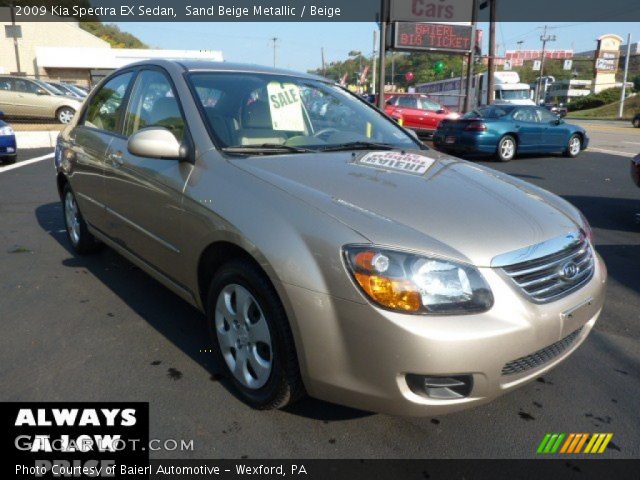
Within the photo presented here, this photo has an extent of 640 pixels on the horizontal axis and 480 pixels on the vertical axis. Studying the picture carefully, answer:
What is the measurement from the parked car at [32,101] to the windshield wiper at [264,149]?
1577 centimetres

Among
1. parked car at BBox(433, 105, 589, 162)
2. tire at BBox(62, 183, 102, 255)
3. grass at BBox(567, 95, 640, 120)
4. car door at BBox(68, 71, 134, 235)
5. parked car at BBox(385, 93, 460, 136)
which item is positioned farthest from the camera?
grass at BBox(567, 95, 640, 120)

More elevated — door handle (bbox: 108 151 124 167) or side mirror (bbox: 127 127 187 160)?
side mirror (bbox: 127 127 187 160)

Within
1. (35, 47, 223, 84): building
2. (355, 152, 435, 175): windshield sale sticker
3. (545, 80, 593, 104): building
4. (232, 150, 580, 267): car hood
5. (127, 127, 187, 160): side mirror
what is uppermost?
(35, 47, 223, 84): building

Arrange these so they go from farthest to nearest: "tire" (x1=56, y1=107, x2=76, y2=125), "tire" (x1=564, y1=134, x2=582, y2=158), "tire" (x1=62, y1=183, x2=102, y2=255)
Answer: "tire" (x1=56, y1=107, x2=76, y2=125), "tire" (x1=564, y1=134, x2=582, y2=158), "tire" (x1=62, y1=183, x2=102, y2=255)

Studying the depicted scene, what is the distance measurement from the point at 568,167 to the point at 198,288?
34.9 feet

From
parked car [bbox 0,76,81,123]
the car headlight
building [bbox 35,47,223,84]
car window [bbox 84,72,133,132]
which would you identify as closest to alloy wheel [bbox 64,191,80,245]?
car window [bbox 84,72,133,132]

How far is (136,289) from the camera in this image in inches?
149

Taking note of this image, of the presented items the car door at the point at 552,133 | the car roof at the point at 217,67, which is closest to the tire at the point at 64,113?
the car door at the point at 552,133

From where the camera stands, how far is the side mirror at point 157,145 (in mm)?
2619

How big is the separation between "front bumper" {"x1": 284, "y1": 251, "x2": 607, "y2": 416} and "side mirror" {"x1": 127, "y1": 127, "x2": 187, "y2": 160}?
1.07 m

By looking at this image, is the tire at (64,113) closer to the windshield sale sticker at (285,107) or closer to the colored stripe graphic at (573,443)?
the windshield sale sticker at (285,107)

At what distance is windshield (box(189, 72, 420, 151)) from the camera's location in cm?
288

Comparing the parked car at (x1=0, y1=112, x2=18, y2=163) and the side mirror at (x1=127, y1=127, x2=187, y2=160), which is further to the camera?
the parked car at (x1=0, y1=112, x2=18, y2=163)

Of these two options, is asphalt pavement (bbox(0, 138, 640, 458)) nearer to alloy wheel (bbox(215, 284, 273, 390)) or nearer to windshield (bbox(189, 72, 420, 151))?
alloy wheel (bbox(215, 284, 273, 390))
